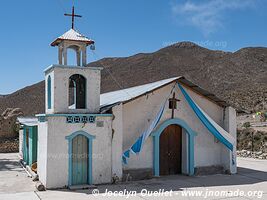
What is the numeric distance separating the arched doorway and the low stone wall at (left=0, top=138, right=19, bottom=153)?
46.4 ft

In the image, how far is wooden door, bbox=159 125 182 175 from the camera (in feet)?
45.4

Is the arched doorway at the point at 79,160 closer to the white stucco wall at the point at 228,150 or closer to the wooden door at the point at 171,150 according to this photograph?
the wooden door at the point at 171,150

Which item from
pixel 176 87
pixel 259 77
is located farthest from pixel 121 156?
pixel 259 77

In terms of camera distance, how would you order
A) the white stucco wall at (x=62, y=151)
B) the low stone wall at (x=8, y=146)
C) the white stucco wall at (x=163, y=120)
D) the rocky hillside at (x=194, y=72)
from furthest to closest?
the rocky hillside at (x=194, y=72) < the low stone wall at (x=8, y=146) < the white stucco wall at (x=163, y=120) < the white stucco wall at (x=62, y=151)

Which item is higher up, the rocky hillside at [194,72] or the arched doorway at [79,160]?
the rocky hillside at [194,72]

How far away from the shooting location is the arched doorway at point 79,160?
38.6ft

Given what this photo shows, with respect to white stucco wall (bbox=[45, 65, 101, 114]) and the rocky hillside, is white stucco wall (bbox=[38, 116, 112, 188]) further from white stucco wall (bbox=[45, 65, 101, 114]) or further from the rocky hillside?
the rocky hillside

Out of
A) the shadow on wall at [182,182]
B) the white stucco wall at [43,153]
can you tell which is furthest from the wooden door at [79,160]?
the white stucco wall at [43,153]

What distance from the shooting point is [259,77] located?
61562mm

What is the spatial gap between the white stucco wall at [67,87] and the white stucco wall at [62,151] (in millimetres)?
478

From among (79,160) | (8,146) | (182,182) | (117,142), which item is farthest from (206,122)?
(8,146)

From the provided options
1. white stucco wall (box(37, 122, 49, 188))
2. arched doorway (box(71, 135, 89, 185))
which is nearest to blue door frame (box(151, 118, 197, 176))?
arched doorway (box(71, 135, 89, 185))

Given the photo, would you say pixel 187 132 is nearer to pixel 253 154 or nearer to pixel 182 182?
pixel 182 182

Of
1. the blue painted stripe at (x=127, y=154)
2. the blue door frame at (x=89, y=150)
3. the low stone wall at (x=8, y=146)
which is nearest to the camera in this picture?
the blue door frame at (x=89, y=150)
